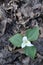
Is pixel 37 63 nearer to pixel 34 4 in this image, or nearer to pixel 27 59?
pixel 27 59

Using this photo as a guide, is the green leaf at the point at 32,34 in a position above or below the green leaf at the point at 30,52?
above

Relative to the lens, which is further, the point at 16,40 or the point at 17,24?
the point at 17,24

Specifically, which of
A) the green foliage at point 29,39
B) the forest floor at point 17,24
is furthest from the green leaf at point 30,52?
the forest floor at point 17,24

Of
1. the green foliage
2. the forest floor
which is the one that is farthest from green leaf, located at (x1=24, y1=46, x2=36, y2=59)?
the forest floor

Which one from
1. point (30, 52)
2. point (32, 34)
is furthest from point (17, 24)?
point (30, 52)

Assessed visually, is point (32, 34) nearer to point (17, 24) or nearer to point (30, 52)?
point (30, 52)

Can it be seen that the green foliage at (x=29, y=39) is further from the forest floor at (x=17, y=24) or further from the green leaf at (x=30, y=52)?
the forest floor at (x=17, y=24)

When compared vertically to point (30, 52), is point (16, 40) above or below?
Result: above

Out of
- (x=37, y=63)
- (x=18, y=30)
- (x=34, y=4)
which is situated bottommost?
(x=37, y=63)

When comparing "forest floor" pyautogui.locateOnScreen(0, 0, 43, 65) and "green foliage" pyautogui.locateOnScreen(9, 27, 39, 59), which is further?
"forest floor" pyautogui.locateOnScreen(0, 0, 43, 65)

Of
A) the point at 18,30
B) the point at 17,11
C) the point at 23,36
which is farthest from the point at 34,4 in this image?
the point at 23,36

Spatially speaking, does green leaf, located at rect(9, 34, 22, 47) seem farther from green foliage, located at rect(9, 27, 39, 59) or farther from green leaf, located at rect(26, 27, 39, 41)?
green leaf, located at rect(26, 27, 39, 41)
